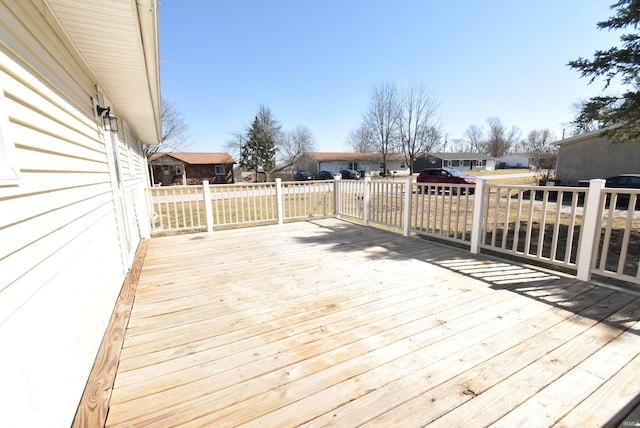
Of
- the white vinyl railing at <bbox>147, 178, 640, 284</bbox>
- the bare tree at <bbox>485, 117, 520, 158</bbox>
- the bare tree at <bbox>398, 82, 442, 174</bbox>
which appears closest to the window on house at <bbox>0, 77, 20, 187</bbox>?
the white vinyl railing at <bbox>147, 178, 640, 284</bbox>

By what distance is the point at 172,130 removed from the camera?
845 inches

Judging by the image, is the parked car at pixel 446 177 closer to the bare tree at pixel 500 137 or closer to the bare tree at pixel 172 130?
the bare tree at pixel 172 130

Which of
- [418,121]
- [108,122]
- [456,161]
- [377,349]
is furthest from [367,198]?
[456,161]

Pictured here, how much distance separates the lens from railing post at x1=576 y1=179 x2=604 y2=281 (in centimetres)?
261

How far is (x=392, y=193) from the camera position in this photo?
16.7 feet

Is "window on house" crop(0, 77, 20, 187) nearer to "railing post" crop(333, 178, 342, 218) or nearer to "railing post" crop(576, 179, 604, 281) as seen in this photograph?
"railing post" crop(576, 179, 604, 281)

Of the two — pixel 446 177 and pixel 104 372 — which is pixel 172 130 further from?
pixel 104 372

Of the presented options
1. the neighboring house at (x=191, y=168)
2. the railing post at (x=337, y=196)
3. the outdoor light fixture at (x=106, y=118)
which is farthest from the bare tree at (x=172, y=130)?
the outdoor light fixture at (x=106, y=118)

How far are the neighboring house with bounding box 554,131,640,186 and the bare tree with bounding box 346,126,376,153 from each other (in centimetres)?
1518

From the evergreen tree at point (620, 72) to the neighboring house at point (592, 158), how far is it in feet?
28.4

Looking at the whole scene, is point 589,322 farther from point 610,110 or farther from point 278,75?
point 278,75

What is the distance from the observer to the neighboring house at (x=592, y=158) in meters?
11.3

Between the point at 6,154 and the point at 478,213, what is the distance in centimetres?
432

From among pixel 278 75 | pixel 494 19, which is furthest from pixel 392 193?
pixel 278 75
